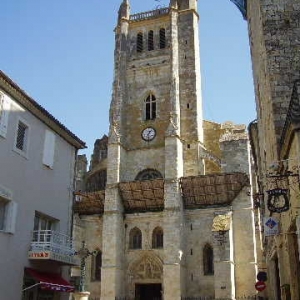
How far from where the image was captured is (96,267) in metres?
29.4

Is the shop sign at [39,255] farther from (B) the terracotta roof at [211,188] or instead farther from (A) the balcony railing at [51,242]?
(B) the terracotta roof at [211,188]

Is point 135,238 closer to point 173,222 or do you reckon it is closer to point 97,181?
point 173,222

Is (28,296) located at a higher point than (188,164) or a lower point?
lower

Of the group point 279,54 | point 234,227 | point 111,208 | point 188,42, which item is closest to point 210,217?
point 234,227

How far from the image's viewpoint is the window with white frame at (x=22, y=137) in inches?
493

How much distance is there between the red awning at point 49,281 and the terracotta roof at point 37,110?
4.64 meters

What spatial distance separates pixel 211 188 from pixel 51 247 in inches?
650

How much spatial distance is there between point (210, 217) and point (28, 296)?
1716 centimetres

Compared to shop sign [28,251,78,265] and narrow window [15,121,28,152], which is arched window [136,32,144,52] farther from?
shop sign [28,251,78,265]

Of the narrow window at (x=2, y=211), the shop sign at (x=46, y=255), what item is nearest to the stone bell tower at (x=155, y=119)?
the shop sign at (x=46, y=255)

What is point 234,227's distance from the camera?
2719 cm

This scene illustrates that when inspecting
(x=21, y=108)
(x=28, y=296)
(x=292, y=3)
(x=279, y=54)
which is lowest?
(x=28, y=296)

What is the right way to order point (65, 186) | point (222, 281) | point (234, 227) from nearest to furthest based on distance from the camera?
point (65, 186) < point (222, 281) < point (234, 227)

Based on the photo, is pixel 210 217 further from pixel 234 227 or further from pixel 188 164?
Answer: pixel 188 164
